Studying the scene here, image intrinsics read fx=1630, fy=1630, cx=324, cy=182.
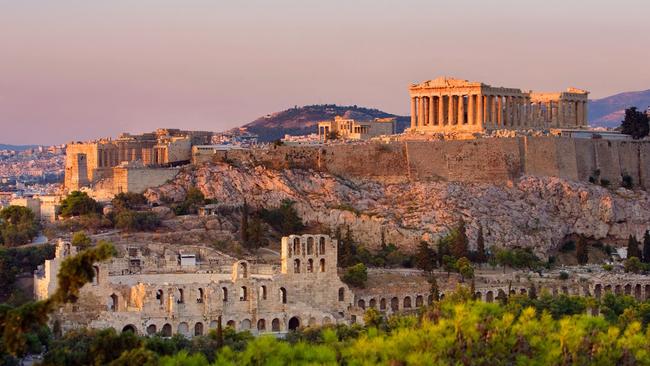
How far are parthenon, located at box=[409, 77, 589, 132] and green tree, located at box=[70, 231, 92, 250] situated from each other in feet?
114

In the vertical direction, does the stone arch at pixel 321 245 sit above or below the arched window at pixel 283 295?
above

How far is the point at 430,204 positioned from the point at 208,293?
25043 mm

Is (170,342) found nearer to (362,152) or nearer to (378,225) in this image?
(378,225)

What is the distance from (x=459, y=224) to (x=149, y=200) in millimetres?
16696

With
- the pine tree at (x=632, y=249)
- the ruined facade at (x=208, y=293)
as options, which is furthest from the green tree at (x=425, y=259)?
the pine tree at (x=632, y=249)

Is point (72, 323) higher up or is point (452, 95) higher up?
point (452, 95)

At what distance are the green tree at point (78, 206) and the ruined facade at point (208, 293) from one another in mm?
8397

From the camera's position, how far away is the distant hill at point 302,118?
176875mm

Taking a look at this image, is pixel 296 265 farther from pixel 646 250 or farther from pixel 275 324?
pixel 646 250

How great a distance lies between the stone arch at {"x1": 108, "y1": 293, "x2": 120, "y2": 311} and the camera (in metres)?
69.5

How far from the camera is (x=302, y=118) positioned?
620 ft

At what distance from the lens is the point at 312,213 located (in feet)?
291

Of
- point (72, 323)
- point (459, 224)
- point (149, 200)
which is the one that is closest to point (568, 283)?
point (459, 224)

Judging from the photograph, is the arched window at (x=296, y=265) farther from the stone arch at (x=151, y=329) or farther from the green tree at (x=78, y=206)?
the green tree at (x=78, y=206)
